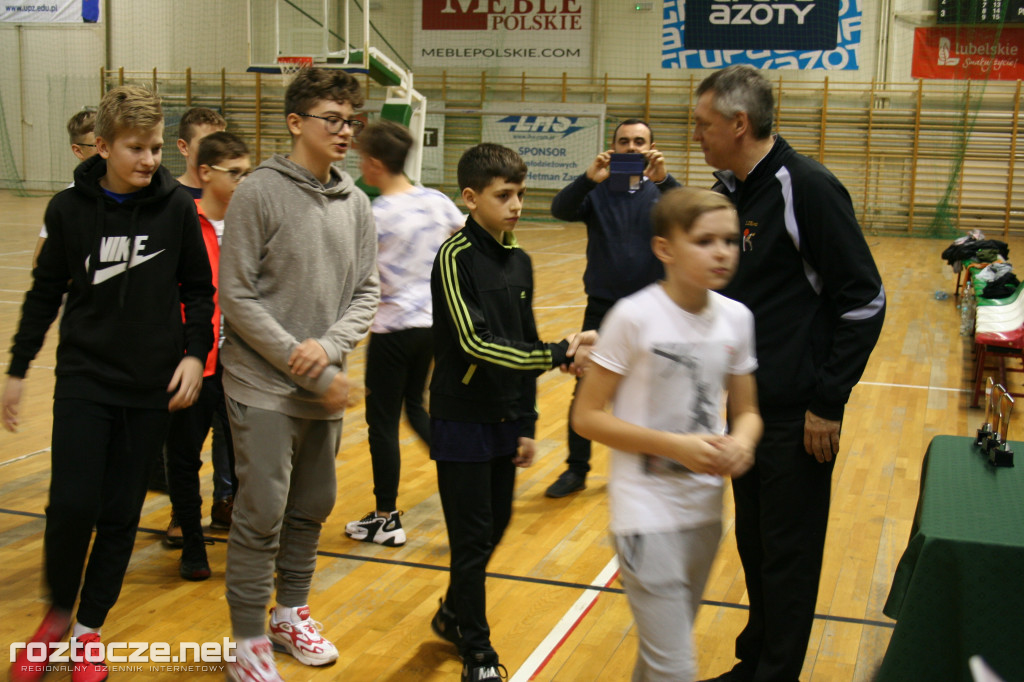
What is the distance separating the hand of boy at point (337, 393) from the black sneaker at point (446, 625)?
0.73 m

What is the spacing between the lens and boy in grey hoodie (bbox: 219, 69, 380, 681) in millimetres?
2449

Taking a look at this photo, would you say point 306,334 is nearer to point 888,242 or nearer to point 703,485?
point 703,485

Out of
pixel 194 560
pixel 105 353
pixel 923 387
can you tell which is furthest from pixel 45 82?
pixel 105 353

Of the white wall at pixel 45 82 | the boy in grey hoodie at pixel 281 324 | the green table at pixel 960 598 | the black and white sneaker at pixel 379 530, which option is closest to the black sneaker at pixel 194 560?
the black and white sneaker at pixel 379 530

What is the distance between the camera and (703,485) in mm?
1898

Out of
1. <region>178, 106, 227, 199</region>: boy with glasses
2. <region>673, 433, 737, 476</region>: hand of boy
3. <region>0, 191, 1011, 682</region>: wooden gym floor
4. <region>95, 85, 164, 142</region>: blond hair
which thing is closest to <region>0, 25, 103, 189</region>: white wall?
<region>0, 191, 1011, 682</region>: wooden gym floor

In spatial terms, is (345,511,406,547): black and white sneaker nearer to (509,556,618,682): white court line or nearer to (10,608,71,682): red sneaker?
(509,556,618,682): white court line

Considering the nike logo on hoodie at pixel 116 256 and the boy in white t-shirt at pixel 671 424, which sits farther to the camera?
the nike logo on hoodie at pixel 116 256

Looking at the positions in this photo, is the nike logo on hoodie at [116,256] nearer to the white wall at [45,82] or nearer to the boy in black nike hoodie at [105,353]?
the boy in black nike hoodie at [105,353]

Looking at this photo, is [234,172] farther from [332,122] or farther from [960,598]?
[960,598]

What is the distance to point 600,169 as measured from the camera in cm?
411

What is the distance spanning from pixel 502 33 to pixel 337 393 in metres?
17.8

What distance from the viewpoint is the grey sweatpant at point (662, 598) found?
183 cm

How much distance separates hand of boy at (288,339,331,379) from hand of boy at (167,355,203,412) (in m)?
0.31
